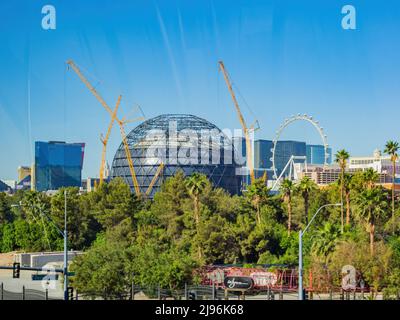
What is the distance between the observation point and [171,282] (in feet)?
168

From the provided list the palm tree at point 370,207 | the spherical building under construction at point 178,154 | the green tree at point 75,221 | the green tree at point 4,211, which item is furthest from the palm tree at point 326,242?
the spherical building under construction at point 178,154

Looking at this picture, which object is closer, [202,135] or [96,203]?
[96,203]

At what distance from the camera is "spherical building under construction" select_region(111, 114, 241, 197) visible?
469 ft

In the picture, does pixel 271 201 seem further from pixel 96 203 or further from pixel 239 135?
pixel 239 135

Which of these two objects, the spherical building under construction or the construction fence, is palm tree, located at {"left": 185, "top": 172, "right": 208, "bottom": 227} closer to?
the construction fence

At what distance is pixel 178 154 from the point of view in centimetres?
14325

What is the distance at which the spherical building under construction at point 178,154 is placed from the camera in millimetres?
142875

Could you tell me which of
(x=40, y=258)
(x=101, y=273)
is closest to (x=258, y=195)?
(x=40, y=258)

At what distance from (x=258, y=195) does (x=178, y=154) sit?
212ft

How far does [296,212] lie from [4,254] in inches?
1284

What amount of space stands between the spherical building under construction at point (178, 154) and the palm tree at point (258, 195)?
58492mm

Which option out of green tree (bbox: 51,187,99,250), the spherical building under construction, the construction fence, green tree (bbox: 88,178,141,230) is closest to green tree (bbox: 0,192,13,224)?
green tree (bbox: 51,187,99,250)

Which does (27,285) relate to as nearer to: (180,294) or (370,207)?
(180,294)
